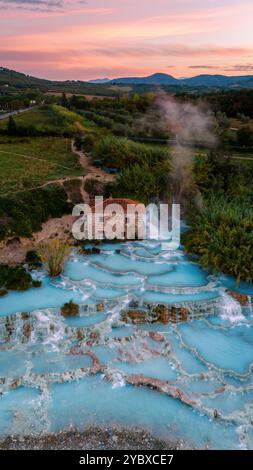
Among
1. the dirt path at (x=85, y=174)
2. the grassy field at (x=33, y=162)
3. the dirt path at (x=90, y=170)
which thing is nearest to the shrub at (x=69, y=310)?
the dirt path at (x=85, y=174)

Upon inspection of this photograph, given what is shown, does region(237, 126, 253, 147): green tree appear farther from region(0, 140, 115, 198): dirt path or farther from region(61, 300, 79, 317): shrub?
region(61, 300, 79, 317): shrub

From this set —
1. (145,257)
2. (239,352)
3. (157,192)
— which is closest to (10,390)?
(239,352)

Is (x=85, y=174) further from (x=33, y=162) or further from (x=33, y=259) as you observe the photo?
(x=33, y=259)

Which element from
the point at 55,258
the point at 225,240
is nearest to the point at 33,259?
the point at 55,258

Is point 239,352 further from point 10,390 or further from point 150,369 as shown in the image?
point 10,390

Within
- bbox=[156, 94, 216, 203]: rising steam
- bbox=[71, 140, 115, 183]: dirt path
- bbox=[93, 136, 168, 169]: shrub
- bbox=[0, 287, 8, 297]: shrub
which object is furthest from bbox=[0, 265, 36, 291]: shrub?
bbox=[93, 136, 168, 169]: shrub

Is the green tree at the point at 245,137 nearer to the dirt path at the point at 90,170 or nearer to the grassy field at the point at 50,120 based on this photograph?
the dirt path at the point at 90,170
